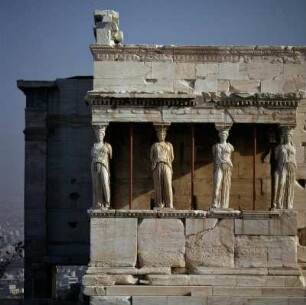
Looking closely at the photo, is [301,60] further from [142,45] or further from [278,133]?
[142,45]

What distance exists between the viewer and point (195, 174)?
17.6 m

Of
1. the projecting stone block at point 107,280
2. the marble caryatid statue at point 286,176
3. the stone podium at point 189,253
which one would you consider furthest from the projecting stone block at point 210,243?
the projecting stone block at point 107,280

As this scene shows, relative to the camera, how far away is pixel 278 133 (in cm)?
1728

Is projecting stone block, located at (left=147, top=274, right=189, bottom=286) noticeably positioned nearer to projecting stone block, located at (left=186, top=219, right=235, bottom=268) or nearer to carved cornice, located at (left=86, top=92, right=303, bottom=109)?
projecting stone block, located at (left=186, top=219, right=235, bottom=268)

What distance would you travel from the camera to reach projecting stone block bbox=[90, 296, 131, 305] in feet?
53.7

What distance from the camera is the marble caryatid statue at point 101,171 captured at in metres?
16.7

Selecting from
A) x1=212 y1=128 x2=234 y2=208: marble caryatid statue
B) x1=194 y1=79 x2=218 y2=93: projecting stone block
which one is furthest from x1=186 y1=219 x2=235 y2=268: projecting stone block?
x1=194 y1=79 x2=218 y2=93: projecting stone block

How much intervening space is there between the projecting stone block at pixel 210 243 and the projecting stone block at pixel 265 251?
0.56 feet

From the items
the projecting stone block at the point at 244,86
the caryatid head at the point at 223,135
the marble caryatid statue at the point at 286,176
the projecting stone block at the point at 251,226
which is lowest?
the projecting stone block at the point at 251,226

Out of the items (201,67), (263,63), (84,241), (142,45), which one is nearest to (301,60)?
(263,63)

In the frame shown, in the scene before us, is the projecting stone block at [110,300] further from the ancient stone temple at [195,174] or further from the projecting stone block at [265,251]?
the projecting stone block at [265,251]

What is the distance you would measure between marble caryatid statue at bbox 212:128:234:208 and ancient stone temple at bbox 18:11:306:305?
0.9 inches

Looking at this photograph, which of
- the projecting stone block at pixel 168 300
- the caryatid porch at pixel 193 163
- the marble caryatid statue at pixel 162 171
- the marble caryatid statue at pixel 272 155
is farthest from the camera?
the caryatid porch at pixel 193 163

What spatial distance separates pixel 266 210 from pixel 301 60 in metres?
2.88
